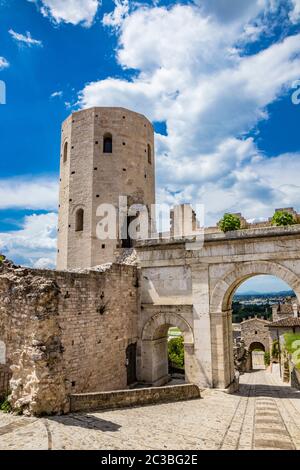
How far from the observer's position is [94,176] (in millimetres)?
18844

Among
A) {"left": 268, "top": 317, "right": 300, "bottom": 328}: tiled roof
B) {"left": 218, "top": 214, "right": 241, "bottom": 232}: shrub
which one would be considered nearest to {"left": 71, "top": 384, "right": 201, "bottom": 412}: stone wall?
{"left": 218, "top": 214, "right": 241, "bottom": 232}: shrub

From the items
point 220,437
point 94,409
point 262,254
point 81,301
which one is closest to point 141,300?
point 81,301

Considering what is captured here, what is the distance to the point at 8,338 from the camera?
8.69 metres

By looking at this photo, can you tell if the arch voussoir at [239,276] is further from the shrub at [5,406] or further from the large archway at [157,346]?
the shrub at [5,406]

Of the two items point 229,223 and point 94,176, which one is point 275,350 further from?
point 94,176

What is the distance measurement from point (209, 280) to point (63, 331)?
6086 millimetres

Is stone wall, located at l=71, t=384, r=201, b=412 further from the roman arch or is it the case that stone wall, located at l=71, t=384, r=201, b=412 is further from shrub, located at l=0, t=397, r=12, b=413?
the roman arch

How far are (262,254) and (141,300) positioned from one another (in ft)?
17.5

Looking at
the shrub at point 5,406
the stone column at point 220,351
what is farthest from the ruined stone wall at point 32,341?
the stone column at point 220,351

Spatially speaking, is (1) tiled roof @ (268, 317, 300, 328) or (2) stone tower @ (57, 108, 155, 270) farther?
(1) tiled roof @ (268, 317, 300, 328)

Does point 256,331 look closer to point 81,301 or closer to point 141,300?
point 141,300

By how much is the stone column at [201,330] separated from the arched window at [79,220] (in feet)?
25.6

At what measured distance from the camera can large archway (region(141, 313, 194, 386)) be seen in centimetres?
1365

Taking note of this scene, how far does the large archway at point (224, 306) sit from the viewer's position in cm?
1276
